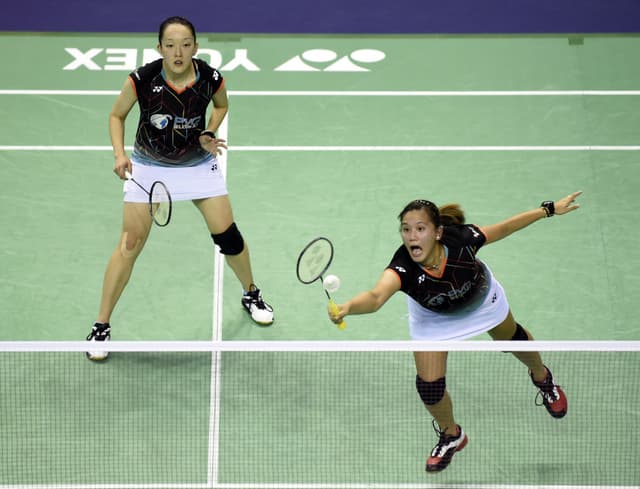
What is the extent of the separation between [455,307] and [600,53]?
5574 mm

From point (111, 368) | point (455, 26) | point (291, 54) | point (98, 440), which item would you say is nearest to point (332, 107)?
point (291, 54)

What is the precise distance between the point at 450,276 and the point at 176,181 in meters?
2.15

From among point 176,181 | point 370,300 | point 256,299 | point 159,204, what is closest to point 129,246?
point 159,204

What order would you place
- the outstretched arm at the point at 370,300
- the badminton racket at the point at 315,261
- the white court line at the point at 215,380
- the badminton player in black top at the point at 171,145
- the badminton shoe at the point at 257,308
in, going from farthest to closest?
1. the badminton shoe at the point at 257,308
2. the badminton player in black top at the point at 171,145
3. the white court line at the point at 215,380
4. the badminton racket at the point at 315,261
5. the outstretched arm at the point at 370,300

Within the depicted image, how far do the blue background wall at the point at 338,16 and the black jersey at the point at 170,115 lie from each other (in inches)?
172

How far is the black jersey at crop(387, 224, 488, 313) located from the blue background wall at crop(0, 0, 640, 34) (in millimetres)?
5547

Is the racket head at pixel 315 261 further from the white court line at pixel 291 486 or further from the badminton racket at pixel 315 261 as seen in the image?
the white court line at pixel 291 486

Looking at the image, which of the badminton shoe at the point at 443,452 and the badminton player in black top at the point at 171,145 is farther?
the badminton player in black top at the point at 171,145

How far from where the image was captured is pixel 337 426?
7.05m

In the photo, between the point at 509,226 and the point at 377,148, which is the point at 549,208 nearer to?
the point at 509,226

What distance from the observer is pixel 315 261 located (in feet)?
20.0

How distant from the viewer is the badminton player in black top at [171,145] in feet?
23.2

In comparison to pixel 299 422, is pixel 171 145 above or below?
above

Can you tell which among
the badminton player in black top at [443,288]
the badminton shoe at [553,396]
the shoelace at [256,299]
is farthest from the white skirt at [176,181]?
the badminton shoe at [553,396]
